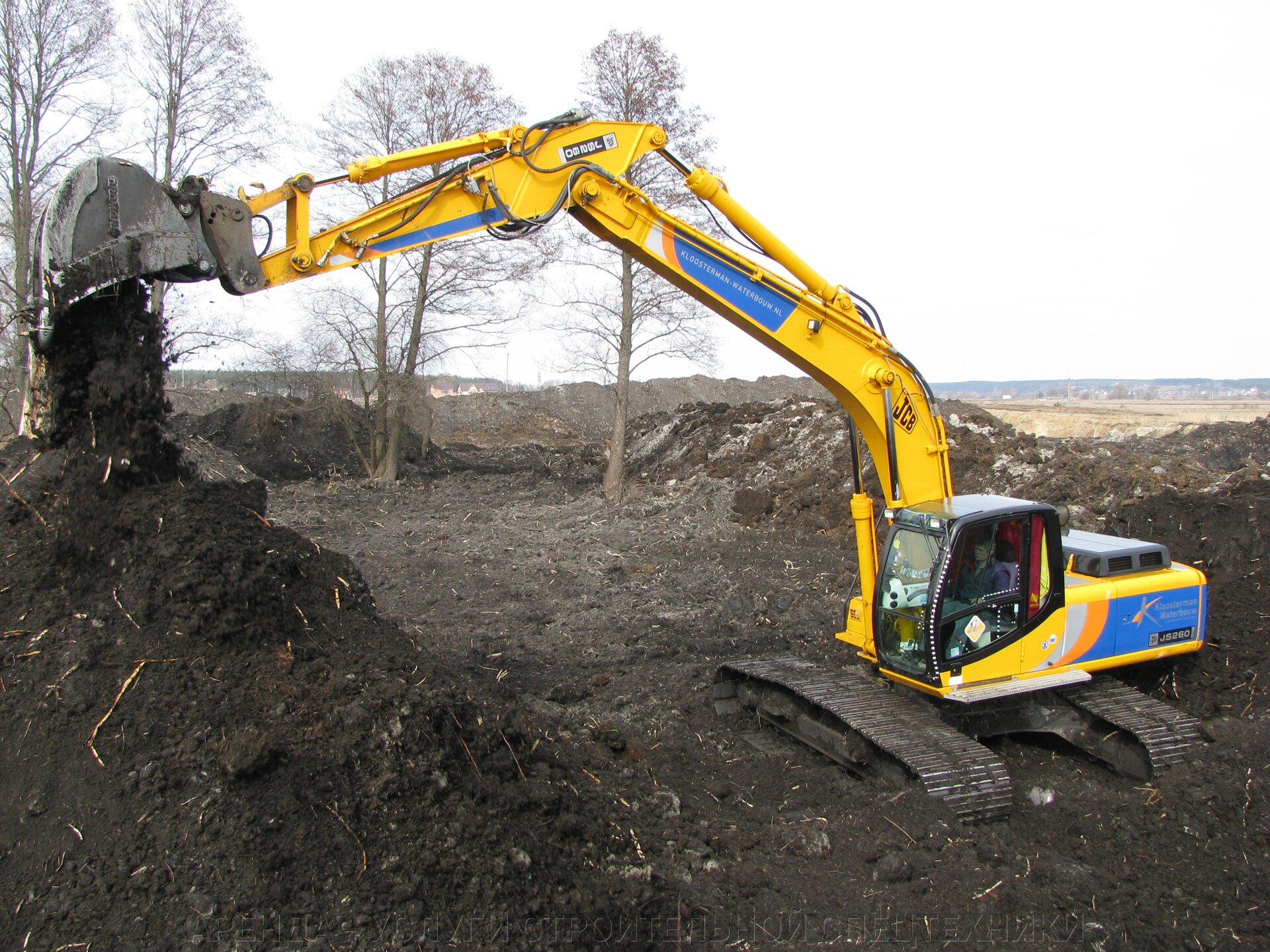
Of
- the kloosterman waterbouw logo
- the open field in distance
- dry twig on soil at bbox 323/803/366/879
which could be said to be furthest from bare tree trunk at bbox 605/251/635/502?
the open field in distance

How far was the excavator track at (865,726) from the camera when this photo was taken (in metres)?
5.23

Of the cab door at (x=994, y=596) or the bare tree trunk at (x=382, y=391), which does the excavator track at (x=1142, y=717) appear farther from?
the bare tree trunk at (x=382, y=391)

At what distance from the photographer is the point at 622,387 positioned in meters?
17.1

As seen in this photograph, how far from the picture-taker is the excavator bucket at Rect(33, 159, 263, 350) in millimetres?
4859

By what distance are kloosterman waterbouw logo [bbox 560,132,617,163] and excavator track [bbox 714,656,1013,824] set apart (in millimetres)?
4009

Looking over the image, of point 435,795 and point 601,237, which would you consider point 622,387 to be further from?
point 435,795

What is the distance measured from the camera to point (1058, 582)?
20.1 feet

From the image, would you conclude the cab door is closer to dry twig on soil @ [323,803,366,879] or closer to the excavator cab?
the excavator cab

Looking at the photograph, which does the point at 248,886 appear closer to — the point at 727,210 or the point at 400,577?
the point at 727,210

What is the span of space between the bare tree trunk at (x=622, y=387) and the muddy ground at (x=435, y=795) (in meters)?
9.38

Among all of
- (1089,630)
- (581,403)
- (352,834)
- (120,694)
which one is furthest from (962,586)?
(581,403)

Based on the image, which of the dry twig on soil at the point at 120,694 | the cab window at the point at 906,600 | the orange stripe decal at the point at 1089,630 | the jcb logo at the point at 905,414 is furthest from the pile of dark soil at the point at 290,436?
the orange stripe decal at the point at 1089,630

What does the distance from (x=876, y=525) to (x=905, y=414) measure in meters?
0.90

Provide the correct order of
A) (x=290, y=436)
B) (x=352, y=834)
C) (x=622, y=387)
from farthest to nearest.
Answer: (x=290, y=436) < (x=622, y=387) < (x=352, y=834)
